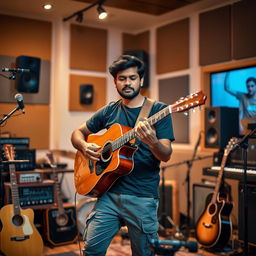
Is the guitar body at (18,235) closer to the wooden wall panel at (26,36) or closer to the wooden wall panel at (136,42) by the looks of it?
the wooden wall panel at (26,36)

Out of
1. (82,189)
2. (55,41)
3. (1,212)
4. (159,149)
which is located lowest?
(1,212)

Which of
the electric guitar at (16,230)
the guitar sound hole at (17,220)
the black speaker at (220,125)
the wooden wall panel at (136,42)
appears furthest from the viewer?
the wooden wall panel at (136,42)

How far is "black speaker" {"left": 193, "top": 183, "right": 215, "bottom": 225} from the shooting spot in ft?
14.3

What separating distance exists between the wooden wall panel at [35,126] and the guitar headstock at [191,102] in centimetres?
332

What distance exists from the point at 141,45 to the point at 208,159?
2.18m

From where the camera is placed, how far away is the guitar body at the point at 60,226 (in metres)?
4.18

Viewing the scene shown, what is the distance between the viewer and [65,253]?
3.94 meters

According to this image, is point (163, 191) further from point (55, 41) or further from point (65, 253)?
point (55, 41)

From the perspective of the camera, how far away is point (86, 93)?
558 centimetres

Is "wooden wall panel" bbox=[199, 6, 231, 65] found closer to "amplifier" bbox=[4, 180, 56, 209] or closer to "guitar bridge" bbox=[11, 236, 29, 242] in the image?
"amplifier" bbox=[4, 180, 56, 209]

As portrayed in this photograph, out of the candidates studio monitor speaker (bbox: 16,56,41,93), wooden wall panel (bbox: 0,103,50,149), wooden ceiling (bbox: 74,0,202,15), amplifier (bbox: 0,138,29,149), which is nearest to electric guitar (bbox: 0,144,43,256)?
amplifier (bbox: 0,138,29,149)

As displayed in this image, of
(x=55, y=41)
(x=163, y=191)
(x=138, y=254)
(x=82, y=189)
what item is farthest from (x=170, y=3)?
(x=138, y=254)

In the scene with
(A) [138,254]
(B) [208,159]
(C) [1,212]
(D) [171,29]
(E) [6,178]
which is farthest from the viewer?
(D) [171,29]

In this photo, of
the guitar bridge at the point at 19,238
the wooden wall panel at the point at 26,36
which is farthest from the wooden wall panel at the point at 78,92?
the guitar bridge at the point at 19,238
